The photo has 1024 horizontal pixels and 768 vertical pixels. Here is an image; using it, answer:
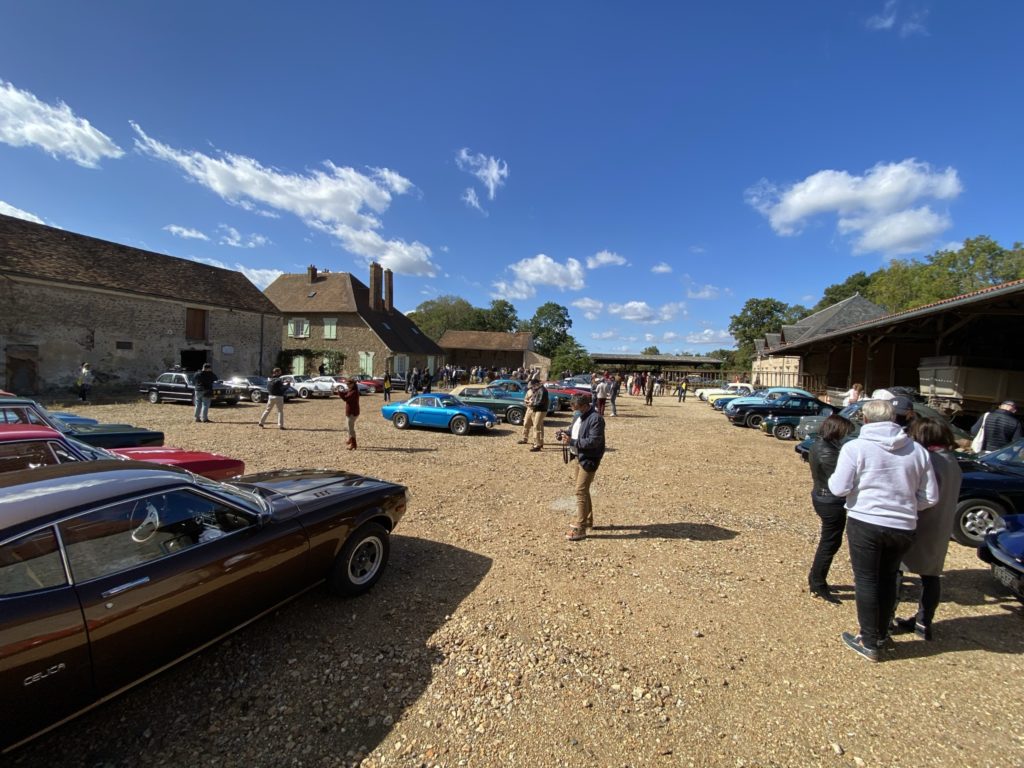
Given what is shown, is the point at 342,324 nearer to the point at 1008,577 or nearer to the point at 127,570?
the point at 127,570

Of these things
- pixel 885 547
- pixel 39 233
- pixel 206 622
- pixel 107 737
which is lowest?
pixel 107 737

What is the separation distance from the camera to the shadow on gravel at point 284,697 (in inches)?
87.9

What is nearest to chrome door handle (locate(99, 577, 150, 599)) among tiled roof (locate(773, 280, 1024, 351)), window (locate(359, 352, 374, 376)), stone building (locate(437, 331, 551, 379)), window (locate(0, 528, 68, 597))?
window (locate(0, 528, 68, 597))

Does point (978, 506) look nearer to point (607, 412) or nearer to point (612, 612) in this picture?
point (612, 612)

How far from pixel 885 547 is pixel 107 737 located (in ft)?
15.4

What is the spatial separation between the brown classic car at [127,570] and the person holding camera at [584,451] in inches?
98.4

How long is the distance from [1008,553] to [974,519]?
6.57 feet

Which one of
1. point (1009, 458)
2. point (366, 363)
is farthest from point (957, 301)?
point (366, 363)

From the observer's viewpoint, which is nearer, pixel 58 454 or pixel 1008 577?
pixel 1008 577

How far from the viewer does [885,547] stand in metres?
2.90

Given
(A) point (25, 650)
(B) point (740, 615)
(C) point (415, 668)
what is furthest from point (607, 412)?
(A) point (25, 650)

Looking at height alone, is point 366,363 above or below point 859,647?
above

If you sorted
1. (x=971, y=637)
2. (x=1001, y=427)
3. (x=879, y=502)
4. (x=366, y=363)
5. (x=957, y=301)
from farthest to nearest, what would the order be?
(x=366, y=363)
(x=957, y=301)
(x=1001, y=427)
(x=971, y=637)
(x=879, y=502)

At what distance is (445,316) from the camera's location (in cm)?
7650
